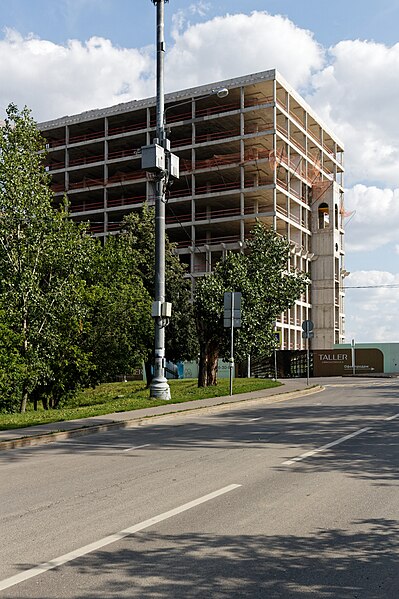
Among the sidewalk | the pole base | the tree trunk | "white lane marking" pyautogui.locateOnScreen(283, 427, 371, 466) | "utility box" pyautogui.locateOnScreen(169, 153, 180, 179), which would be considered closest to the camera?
"white lane marking" pyautogui.locateOnScreen(283, 427, 371, 466)

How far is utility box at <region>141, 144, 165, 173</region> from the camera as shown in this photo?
70.8 ft

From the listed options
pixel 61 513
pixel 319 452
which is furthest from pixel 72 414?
pixel 61 513

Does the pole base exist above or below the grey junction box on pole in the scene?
below

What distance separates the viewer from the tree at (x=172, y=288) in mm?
37812

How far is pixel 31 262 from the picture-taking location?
990 inches

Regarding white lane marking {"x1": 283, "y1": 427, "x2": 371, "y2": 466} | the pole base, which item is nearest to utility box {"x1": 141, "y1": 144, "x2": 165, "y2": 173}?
the pole base

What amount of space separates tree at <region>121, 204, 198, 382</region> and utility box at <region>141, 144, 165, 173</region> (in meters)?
15.5

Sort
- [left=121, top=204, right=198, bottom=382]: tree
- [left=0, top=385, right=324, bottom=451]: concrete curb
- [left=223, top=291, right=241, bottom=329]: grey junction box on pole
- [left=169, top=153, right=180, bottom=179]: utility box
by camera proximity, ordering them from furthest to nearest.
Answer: [left=121, top=204, right=198, bottom=382]: tree < [left=223, top=291, right=241, bottom=329]: grey junction box on pole < [left=169, top=153, right=180, bottom=179]: utility box < [left=0, top=385, right=324, bottom=451]: concrete curb

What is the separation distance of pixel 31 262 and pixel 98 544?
20393 mm

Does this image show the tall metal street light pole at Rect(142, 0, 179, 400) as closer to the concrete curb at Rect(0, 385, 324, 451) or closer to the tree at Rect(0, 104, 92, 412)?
the concrete curb at Rect(0, 385, 324, 451)

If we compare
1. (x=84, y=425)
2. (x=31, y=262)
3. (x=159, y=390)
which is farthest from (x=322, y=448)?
(x=31, y=262)

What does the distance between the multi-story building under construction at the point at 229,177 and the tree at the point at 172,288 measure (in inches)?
776

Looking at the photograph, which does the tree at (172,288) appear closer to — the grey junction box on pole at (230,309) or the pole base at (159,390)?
the grey junction box on pole at (230,309)

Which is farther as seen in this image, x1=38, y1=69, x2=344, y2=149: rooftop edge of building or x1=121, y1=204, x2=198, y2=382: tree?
x1=38, y1=69, x2=344, y2=149: rooftop edge of building
